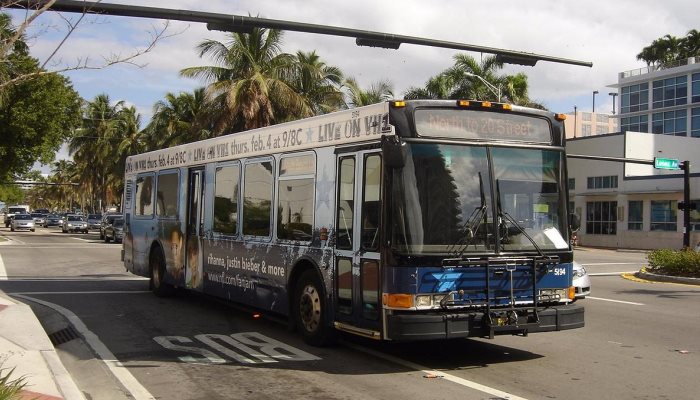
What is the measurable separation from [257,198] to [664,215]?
40118 mm

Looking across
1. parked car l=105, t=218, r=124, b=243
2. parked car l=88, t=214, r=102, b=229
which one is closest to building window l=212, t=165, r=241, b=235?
parked car l=105, t=218, r=124, b=243

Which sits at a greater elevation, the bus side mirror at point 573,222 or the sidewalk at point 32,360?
the bus side mirror at point 573,222

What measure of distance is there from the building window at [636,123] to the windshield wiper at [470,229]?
237 feet

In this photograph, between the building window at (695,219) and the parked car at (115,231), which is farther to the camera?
the building window at (695,219)

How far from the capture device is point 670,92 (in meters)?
71.8

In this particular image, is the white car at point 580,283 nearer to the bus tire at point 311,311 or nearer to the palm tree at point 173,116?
the bus tire at point 311,311

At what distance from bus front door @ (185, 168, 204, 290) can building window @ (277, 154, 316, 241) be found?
3.14m

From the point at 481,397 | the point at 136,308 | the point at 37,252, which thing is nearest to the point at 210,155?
the point at 136,308

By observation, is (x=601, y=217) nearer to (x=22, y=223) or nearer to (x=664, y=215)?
(x=664, y=215)

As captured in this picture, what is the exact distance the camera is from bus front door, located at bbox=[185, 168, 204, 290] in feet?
41.8

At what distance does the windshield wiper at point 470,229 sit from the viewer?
7.68m

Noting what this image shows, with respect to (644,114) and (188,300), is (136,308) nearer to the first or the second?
(188,300)

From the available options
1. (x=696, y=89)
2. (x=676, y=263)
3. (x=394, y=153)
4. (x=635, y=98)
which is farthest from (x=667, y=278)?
(x=635, y=98)

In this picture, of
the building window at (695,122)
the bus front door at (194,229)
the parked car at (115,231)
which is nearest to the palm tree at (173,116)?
the parked car at (115,231)
